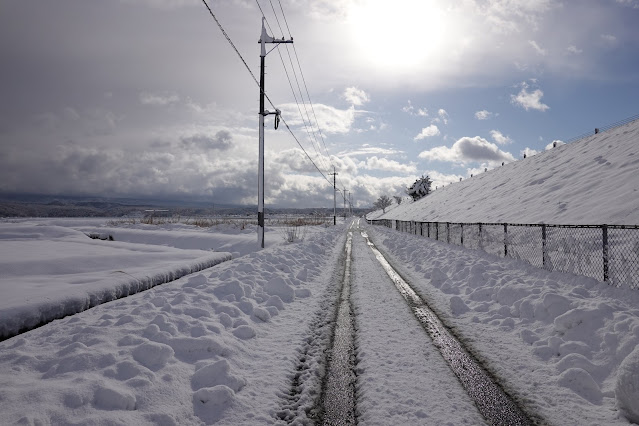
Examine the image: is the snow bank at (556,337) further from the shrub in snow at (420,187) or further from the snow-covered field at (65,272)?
the shrub in snow at (420,187)

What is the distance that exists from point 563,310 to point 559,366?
1.99 meters

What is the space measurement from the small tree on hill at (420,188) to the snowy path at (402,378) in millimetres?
92916

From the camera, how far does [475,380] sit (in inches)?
143

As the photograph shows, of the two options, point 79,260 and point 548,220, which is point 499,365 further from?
point 548,220

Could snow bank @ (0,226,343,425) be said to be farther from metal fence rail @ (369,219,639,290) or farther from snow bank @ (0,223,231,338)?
metal fence rail @ (369,219,639,290)

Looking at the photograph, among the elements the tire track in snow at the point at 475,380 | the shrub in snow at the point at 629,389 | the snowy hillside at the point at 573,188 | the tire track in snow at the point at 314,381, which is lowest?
the tire track in snow at the point at 314,381

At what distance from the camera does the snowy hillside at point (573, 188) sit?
58.6 feet

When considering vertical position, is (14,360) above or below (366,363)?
above

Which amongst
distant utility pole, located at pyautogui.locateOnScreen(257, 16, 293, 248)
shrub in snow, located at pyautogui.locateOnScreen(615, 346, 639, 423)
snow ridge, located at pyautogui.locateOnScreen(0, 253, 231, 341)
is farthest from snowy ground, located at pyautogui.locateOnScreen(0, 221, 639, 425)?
distant utility pole, located at pyautogui.locateOnScreen(257, 16, 293, 248)

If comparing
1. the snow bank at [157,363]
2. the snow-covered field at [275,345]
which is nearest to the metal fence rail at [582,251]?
the snow-covered field at [275,345]

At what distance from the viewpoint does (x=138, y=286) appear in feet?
22.5

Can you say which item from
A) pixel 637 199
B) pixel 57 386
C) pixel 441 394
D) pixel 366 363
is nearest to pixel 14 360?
pixel 57 386

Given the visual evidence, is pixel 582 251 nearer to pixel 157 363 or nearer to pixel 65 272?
pixel 157 363

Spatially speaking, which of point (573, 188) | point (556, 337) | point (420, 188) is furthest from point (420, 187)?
point (556, 337)
